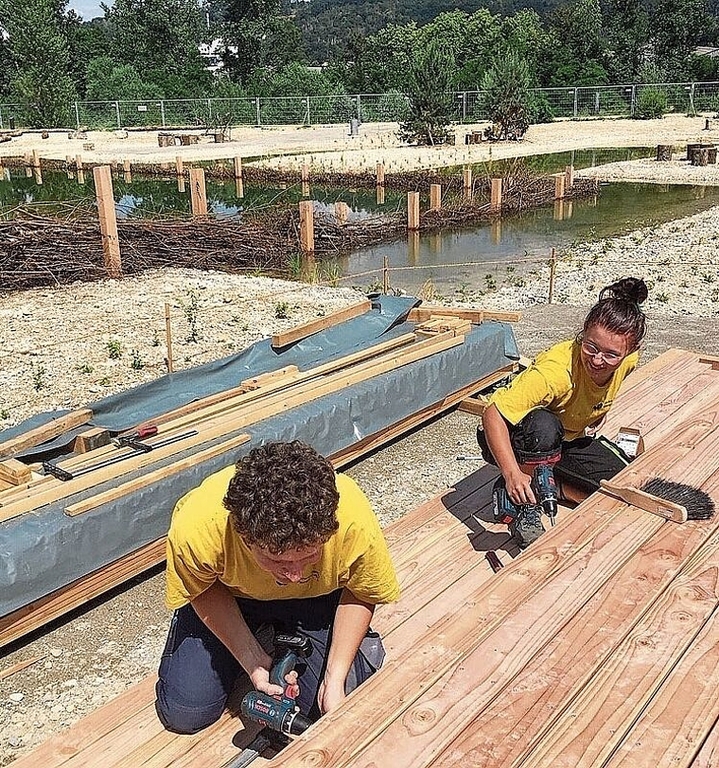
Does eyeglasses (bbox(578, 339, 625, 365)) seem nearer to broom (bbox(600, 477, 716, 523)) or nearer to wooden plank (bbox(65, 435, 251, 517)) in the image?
broom (bbox(600, 477, 716, 523))

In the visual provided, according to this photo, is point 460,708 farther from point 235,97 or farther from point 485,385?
point 235,97

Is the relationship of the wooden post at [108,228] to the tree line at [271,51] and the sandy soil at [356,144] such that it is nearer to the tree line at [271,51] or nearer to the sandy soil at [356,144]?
the sandy soil at [356,144]

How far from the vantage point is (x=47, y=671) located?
3.49 m

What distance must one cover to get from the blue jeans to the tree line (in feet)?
140

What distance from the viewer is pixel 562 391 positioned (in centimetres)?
345

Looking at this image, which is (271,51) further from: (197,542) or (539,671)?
(539,671)

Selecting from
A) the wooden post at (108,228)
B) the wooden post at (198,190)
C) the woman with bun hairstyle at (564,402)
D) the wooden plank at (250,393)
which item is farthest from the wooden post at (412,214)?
the woman with bun hairstyle at (564,402)

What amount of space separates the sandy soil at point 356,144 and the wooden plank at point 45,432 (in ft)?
72.6

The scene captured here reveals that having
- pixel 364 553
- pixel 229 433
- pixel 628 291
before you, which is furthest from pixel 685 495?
pixel 229 433

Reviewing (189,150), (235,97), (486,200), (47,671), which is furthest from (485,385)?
(235,97)

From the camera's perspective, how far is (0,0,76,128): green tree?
4388 cm

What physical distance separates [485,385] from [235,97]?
5067 centimetres

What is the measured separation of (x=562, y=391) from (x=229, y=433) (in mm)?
1945

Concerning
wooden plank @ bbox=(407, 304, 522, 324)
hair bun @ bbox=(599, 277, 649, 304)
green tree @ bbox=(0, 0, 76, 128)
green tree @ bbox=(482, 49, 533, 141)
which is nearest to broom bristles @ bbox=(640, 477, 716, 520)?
hair bun @ bbox=(599, 277, 649, 304)
